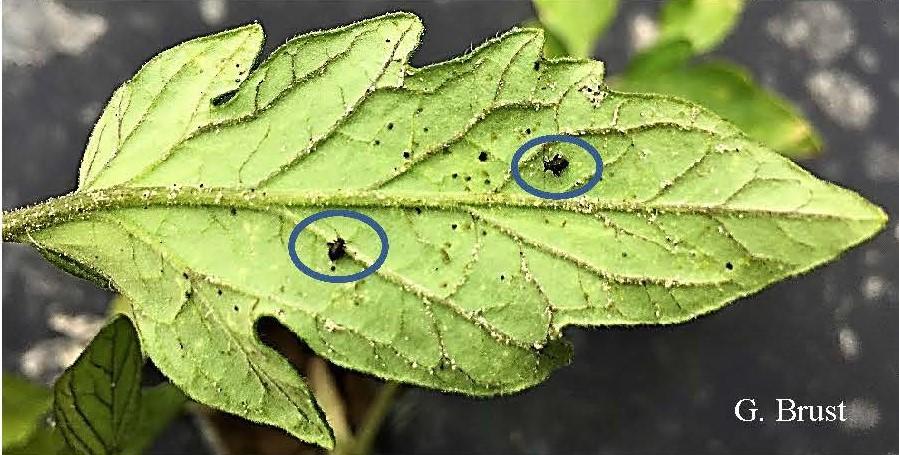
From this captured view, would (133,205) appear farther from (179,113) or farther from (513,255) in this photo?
(513,255)

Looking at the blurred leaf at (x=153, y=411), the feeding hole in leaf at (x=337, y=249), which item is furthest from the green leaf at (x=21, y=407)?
the feeding hole in leaf at (x=337, y=249)

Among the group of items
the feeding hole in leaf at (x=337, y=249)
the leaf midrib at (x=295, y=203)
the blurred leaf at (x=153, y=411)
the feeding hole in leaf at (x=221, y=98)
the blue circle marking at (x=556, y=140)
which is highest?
the feeding hole in leaf at (x=221, y=98)

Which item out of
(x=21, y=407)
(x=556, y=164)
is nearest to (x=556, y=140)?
(x=556, y=164)

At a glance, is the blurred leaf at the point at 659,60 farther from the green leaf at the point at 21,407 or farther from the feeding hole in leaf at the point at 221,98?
the green leaf at the point at 21,407

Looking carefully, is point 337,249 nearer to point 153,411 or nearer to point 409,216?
point 409,216

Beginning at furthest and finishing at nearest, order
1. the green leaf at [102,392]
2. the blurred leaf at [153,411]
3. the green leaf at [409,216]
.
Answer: the blurred leaf at [153,411], the green leaf at [102,392], the green leaf at [409,216]

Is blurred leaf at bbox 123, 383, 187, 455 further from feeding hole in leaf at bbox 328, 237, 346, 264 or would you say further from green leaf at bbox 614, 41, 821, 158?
green leaf at bbox 614, 41, 821, 158
